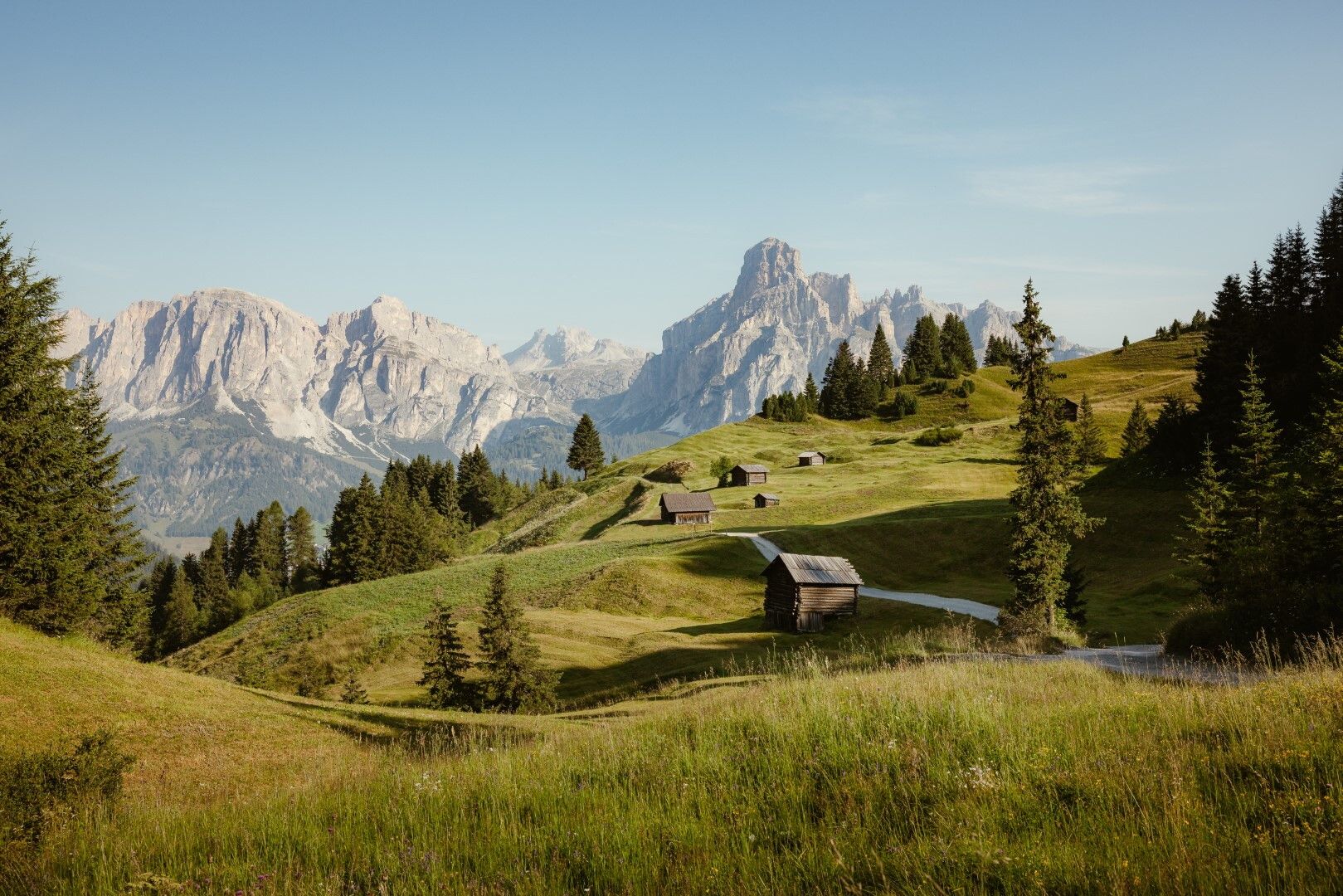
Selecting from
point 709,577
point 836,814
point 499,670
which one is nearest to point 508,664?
point 499,670

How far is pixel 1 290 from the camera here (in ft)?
109

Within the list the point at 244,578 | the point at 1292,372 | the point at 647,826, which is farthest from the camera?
the point at 244,578

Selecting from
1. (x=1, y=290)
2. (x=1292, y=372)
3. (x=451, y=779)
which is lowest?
(x=451, y=779)

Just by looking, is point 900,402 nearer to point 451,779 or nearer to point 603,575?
point 603,575

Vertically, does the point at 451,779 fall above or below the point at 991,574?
above

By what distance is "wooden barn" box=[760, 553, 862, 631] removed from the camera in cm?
5207

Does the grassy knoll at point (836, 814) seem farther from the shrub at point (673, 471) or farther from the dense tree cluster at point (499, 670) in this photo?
the shrub at point (673, 471)

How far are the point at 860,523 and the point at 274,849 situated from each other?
248 feet

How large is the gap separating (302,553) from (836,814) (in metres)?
147

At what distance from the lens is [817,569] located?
53156 mm

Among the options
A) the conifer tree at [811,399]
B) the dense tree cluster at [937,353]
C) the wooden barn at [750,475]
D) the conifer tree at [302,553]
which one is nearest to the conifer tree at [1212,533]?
the wooden barn at [750,475]

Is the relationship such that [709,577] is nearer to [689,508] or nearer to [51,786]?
[689,508]

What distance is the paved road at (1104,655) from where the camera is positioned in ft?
57.1

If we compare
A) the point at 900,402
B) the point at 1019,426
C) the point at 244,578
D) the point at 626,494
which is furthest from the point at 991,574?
the point at 244,578
